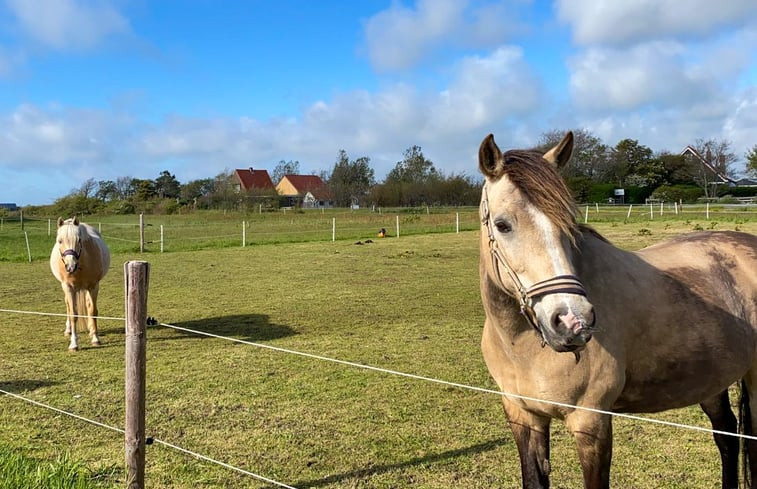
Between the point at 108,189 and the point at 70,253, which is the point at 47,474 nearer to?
the point at 70,253

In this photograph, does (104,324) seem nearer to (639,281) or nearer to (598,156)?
(639,281)

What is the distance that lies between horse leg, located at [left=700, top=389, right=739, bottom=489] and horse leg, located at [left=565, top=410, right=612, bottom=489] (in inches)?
60.8

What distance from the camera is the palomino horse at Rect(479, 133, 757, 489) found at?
227cm

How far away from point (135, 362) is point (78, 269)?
542 cm

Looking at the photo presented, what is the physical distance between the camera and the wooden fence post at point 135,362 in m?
3.03

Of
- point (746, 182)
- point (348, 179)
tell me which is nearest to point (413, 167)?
point (348, 179)

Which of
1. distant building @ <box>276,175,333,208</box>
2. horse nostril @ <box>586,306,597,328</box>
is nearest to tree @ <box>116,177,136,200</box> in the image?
distant building @ <box>276,175,333,208</box>

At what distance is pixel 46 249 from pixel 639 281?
24485 millimetres

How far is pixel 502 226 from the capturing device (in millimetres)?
2400

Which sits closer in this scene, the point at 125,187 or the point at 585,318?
the point at 585,318

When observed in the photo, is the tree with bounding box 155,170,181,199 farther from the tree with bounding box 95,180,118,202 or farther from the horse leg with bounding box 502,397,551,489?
the horse leg with bounding box 502,397,551,489

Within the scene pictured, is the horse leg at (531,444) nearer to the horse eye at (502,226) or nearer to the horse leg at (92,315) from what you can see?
the horse eye at (502,226)

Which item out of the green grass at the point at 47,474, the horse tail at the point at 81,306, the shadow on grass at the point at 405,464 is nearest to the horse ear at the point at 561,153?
the shadow on grass at the point at 405,464

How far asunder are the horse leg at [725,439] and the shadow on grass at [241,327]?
5.65 metres
